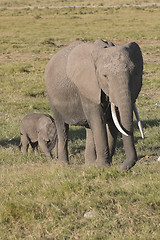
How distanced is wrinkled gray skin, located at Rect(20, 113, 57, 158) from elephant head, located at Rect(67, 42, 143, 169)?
104 inches

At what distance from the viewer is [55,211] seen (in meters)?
5.34

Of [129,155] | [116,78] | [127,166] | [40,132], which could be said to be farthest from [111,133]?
[40,132]

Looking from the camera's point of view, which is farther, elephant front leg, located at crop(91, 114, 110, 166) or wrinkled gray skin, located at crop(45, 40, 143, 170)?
elephant front leg, located at crop(91, 114, 110, 166)

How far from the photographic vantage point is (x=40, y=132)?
9.98m

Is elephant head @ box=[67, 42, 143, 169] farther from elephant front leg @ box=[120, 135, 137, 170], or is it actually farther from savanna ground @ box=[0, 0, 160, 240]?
savanna ground @ box=[0, 0, 160, 240]

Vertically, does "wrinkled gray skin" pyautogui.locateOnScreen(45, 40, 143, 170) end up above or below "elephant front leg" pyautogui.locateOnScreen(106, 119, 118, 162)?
above

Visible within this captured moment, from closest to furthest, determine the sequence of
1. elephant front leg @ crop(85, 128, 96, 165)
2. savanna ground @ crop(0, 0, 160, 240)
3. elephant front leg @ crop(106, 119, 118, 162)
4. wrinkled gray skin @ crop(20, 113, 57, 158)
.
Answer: savanna ground @ crop(0, 0, 160, 240) < elephant front leg @ crop(106, 119, 118, 162) < elephant front leg @ crop(85, 128, 96, 165) < wrinkled gray skin @ crop(20, 113, 57, 158)

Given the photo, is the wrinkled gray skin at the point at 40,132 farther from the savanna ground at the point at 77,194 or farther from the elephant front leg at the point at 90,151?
the elephant front leg at the point at 90,151

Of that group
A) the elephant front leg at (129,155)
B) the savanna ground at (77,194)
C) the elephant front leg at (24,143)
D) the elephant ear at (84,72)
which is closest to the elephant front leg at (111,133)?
the savanna ground at (77,194)

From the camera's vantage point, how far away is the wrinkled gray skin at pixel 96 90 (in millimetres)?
6254

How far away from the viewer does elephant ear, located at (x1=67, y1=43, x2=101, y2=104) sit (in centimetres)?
690

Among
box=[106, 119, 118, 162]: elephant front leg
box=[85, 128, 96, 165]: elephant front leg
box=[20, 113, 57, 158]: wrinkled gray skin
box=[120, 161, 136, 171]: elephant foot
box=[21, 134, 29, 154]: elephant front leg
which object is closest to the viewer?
box=[120, 161, 136, 171]: elephant foot

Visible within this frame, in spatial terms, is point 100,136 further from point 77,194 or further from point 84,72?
point 77,194

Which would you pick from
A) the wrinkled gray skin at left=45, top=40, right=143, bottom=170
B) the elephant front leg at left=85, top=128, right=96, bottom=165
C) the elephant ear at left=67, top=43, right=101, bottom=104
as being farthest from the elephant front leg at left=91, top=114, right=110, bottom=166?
the elephant front leg at left=85, top=128, right=96, bottom=165
